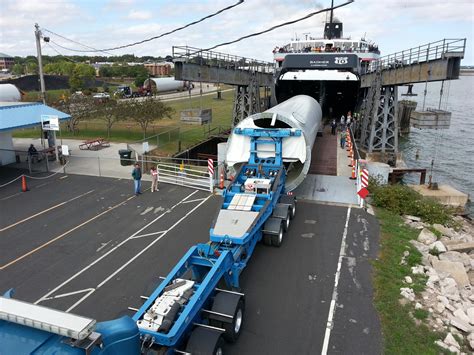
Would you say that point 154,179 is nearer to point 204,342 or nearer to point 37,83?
point 204,342

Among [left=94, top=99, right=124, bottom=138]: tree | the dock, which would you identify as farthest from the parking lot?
[left=94, top=99, right=124, bottom=138]: tree

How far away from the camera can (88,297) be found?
10242 mm

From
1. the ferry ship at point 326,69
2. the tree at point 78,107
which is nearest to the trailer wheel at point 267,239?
the ferry ship at point 326,69

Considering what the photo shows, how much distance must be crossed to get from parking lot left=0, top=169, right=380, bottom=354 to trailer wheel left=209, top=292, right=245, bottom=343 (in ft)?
1.44

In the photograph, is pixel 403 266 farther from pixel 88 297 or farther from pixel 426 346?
pixel 88 297

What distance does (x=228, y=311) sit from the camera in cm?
780

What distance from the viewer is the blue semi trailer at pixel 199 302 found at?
4.36 metres

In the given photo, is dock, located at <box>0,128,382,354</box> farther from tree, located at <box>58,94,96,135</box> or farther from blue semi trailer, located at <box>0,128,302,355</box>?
tree, located at <box>58,94,96,135</box>

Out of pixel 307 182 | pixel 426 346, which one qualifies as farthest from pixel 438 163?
pixel 426 346

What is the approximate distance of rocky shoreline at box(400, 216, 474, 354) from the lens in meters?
8.88

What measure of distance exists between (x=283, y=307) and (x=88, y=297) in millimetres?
5132

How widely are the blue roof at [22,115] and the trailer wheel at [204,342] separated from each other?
62.4ft

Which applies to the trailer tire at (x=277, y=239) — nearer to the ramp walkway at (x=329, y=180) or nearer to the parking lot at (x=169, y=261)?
the parking lot at (x=169, y=261)

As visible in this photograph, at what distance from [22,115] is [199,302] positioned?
2111cm
